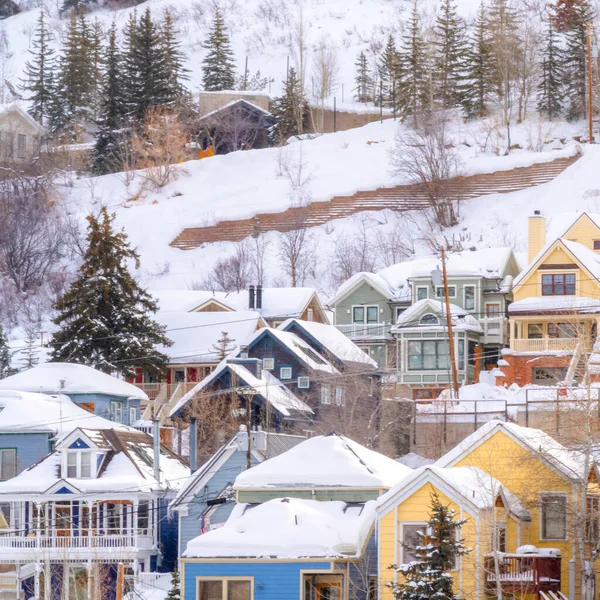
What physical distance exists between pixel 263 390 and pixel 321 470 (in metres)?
21.2

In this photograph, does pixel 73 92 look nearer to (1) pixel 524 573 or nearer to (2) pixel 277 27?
(2) pixel 277 27

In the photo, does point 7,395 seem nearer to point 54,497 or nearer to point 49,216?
point 54,497

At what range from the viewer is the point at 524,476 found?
3678 centimetres

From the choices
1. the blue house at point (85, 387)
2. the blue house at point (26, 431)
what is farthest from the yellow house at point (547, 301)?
the blue house at point (26, 431)

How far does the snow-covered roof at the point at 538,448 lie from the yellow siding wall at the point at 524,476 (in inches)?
5.5

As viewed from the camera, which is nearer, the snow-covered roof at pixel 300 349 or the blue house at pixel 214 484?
the blue house at pixel 214 484

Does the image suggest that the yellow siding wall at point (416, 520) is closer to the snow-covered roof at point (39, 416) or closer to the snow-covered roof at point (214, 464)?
the snow-covered roof at point (214, 464)

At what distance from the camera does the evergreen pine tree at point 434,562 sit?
1247 inches

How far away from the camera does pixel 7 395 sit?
5659cm

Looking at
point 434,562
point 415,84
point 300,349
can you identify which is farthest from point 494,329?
point 434,562

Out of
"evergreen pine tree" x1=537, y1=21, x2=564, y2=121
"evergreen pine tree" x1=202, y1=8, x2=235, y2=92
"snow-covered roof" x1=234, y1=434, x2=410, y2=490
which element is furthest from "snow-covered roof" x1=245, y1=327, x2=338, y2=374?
"evergreen pine tree" x1=202, y1=8, x2=235, y2=92

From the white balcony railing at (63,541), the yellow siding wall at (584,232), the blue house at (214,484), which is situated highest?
the yellow siding wall at (584,232)

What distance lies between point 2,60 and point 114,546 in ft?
397

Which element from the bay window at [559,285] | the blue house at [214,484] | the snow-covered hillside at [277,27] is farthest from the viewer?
the snow-covered hillside at [277,27]
